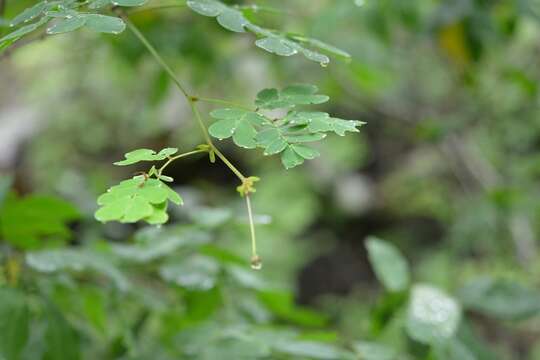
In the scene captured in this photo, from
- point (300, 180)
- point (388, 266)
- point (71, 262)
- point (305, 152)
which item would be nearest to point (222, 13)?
point (305, 152)

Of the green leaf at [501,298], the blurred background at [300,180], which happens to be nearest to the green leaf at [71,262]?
the blurred background at [300,180]

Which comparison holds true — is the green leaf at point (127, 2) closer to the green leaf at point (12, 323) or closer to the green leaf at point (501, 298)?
the green leaf at point (12, 323)

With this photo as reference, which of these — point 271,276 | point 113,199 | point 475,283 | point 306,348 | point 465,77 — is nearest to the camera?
point 113,199

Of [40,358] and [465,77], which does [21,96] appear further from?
[40,358]

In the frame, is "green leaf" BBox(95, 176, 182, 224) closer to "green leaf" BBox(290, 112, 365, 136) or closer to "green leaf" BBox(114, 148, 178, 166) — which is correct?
"green leaf" BBox(114, 148, 178, 166)

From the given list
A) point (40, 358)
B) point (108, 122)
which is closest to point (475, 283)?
point (40, 358)

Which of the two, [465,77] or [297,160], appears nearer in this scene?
[297,160]

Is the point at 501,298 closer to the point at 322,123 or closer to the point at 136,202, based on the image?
the point at 322,123
